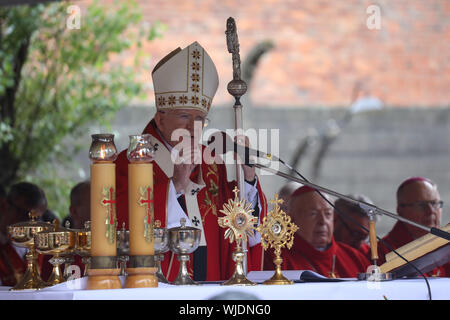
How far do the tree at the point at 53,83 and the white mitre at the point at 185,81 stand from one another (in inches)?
149

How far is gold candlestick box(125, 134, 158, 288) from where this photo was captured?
284 cm

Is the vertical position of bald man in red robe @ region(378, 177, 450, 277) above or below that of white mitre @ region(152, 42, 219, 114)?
below

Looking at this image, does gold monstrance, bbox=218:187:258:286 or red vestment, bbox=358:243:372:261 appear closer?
gold monstrance, bbox=218:187:258:286

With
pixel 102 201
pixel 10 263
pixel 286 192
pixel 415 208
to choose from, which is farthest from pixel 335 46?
pixel 102 201

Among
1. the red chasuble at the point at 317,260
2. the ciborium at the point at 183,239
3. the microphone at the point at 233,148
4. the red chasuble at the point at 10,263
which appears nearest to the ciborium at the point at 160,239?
the ciborium at the point at 183,239

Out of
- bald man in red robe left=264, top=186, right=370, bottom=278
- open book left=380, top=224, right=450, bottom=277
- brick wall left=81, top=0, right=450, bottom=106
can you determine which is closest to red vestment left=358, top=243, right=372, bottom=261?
bald man in red robe left=264, top=186, right=370, bottom=278

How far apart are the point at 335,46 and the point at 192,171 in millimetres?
7614

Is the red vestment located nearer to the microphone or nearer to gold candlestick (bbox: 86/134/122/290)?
the microphone

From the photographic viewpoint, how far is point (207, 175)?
399 centimetres

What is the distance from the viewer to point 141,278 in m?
2.83

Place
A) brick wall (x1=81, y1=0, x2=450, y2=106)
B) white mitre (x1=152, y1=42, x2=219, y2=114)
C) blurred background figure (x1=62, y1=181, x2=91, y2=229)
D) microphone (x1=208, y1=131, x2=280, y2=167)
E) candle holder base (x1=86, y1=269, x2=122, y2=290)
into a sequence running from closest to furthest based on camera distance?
candle holder base (x1=86, y1=269, x2=122, y2=290)
microphone (x1=208, y1=131, x2=280, y2=167)
white mitre (x1=152, y1=42, x2=219, y2=114)
blurred background figure (x1=62, y1=181, x2=91, y2=229)
brick wall (x1=81, y1=0, x2=450, y2=106)

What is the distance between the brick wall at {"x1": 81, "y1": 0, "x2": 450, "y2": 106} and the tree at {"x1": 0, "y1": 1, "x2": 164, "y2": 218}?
2.83m

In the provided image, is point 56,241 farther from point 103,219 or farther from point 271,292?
point 271,292

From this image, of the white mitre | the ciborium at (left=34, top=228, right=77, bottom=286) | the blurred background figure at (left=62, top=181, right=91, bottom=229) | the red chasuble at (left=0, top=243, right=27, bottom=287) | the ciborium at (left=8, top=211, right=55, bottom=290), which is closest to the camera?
the ciborium at (left=34, top=228, right=77, bottom=286)
